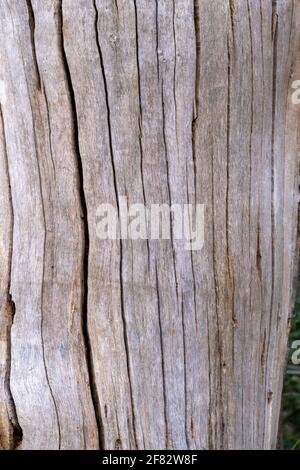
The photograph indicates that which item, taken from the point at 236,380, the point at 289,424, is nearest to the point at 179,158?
the point at 236,380

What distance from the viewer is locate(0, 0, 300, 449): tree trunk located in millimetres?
1979

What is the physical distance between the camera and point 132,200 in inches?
80.7

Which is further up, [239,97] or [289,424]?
[239,97]

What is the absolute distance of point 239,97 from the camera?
2.14 m

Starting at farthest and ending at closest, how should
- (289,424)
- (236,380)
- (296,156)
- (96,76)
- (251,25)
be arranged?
(289,424) → (296,156) → (236,380) → (251,25) → (96,76)

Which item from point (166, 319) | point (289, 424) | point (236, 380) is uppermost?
point (166, 319)

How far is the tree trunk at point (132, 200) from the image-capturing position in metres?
1.98

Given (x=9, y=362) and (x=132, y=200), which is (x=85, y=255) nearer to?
(x=132, y=200)

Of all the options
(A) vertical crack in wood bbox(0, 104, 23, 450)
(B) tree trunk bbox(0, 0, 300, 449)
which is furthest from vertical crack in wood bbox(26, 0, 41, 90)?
(A) vertical crack in wood bbox(0, 104, 23, 450)

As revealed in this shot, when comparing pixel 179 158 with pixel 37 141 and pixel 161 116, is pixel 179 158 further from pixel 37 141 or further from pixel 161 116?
pixel 37 141

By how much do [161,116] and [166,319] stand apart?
2.14ft

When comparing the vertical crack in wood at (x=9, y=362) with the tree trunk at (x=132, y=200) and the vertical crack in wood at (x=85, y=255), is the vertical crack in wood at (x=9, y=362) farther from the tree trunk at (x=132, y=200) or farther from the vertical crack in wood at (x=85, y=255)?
the vertical crack in wood at (x=85, y=255)

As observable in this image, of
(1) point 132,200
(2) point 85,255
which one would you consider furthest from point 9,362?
(1) point 132,200

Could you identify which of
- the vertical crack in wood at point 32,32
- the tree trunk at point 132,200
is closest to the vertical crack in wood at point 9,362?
the tree trunk at point 132,200
